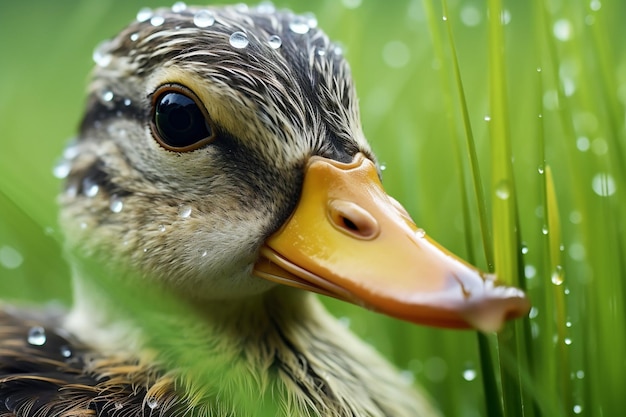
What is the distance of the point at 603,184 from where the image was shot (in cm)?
106

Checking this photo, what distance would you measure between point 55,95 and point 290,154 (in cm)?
147

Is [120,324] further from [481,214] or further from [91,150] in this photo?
[481,214]

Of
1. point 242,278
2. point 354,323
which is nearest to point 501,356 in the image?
point 242,278

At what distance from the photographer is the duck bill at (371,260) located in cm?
74

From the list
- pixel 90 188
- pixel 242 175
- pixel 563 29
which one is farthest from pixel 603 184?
pixel 90 188

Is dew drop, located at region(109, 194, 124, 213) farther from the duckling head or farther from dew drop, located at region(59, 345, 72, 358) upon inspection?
dew drop, located at region(59, 345, 72, 358)

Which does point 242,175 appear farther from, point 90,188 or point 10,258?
point 10,258

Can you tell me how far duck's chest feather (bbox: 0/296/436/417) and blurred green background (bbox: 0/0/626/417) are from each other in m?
0.11

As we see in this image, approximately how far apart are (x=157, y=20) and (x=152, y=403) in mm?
500

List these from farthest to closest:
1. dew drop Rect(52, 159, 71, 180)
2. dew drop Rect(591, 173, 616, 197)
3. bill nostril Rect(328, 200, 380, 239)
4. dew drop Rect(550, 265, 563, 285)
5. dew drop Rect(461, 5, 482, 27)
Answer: dew drop Rect(461, 5, 482, 27)
dew drop Rect(52, 159, 71, 180)
dew drop Rect(591, 173, 616, 197)
dew drop Rect(550, 265, 563, 285)
bill nostril Rect(328, 200, 380, 239)

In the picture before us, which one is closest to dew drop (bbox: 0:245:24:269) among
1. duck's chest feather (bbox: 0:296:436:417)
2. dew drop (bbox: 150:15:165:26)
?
duck's chest feather (bbox: 0:296:436:417)

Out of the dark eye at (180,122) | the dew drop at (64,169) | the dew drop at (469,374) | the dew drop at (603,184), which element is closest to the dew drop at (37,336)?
the dew drop at (64,169)

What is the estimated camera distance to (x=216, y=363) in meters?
1.07

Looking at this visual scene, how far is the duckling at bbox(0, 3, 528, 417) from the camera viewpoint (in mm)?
871
